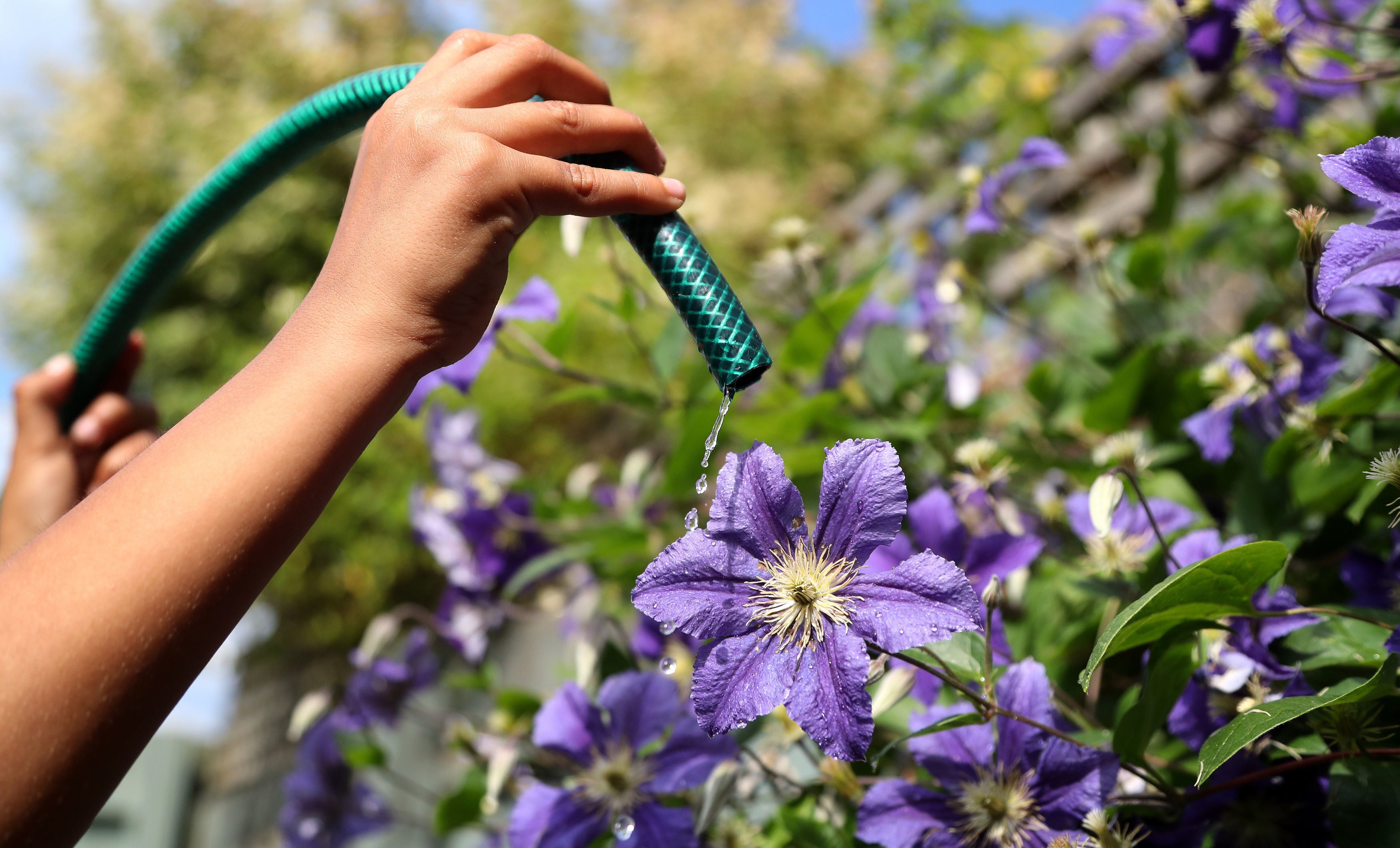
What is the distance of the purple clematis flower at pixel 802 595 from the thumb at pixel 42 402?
0.97m

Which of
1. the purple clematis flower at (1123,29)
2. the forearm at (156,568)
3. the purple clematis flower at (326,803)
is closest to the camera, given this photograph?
the forearm at (156,568)

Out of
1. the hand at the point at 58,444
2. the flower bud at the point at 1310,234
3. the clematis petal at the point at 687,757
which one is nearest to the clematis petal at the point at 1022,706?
the clematis petal at the point at 687,757

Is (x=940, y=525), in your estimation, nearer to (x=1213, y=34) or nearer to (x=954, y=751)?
(x=954, y=751)

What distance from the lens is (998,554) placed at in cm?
76

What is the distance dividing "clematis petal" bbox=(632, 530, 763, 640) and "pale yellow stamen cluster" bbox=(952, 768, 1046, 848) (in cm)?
23

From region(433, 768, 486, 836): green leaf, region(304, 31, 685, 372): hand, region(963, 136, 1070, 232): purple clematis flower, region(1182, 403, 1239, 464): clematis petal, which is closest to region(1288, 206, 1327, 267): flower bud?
region(1182, 403, 1239, 464): clematis petal

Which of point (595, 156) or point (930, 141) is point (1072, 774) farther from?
point (930, 141)

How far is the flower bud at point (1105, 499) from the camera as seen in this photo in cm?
60

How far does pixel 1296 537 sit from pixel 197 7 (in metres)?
5.87

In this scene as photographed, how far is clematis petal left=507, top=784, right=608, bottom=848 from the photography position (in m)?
0.76

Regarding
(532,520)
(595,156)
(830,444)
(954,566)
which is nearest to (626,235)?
(595,156)

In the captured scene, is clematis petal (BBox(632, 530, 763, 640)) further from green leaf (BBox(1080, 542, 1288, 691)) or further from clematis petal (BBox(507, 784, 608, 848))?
clematis petal (BBox(507, 784, 608, 848))

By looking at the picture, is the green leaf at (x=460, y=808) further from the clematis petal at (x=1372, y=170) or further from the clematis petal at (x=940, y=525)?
the clematis petal at (x=1372, y=170)

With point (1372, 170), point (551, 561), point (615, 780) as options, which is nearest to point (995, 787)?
point (615, 780)
